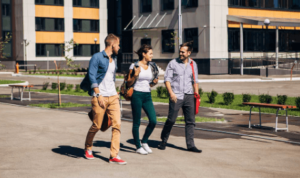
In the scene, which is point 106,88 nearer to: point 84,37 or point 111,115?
point 111,115

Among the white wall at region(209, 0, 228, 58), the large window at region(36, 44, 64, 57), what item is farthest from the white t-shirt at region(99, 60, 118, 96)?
the large window at region(36, 44, 64, 57)

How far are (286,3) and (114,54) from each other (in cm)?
4345

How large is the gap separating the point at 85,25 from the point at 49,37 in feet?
18.4

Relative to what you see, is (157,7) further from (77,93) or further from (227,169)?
(227,169)

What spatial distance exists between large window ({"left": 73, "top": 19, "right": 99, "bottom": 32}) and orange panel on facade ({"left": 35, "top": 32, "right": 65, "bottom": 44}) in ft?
7.31

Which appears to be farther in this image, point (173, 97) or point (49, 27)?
point (49, 27)

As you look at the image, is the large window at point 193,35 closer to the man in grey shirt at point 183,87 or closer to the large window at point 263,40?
the large window at point 263,40

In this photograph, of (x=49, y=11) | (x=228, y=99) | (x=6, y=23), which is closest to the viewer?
(x=228, y=99)

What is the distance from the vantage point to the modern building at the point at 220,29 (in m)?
43.0

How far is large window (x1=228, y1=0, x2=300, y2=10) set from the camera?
44.6 metres

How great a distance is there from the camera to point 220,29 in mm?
43375

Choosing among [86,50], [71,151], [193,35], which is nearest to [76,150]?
[71,151]

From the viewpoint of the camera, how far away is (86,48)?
219 ft

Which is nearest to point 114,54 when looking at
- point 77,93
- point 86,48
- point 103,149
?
point 103,149
